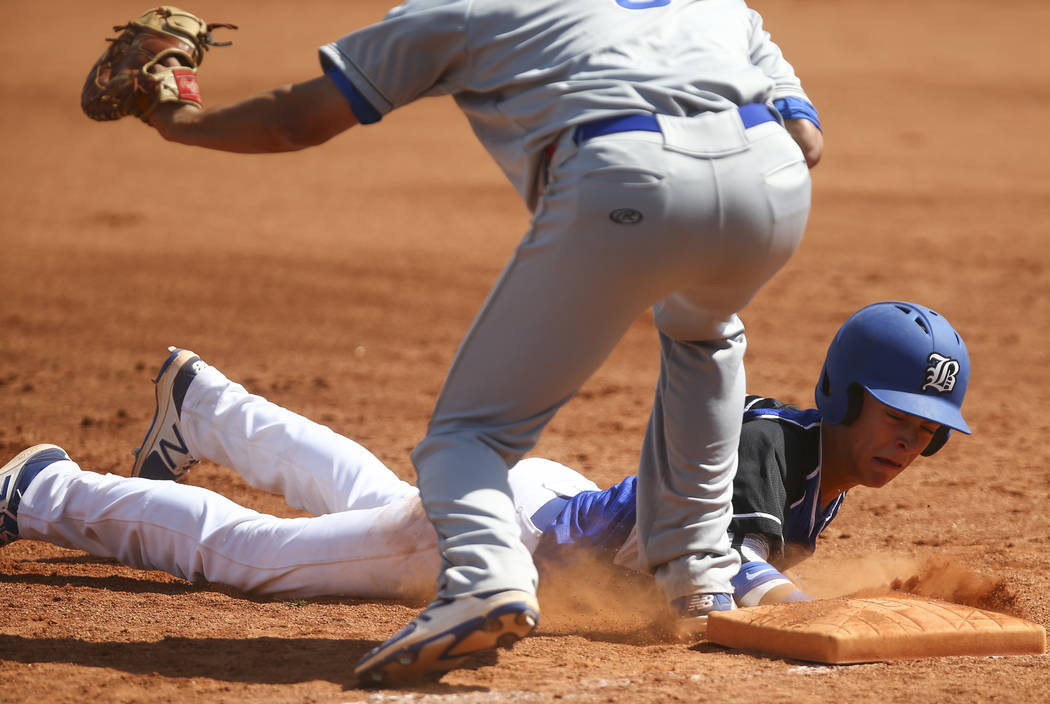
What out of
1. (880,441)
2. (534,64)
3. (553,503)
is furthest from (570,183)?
(880,441)

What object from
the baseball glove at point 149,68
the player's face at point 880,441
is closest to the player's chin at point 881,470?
the player's face at point 880,441

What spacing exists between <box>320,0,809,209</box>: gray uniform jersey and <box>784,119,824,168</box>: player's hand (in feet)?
1.11

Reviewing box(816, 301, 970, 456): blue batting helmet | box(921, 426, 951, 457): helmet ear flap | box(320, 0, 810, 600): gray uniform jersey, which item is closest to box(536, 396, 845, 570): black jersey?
box(816, 301, 970, 456): blue batting helmet

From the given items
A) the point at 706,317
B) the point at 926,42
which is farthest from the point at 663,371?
the point at 926,42

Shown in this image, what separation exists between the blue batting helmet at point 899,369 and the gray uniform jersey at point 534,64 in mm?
1036

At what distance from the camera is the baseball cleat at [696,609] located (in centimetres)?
310

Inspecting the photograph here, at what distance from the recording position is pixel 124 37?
10.1 feet

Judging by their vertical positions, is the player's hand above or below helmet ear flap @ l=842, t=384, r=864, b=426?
above

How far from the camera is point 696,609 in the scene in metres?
3.11

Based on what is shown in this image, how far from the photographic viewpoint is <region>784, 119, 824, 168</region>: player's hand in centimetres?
296

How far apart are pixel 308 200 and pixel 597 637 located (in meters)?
9.19

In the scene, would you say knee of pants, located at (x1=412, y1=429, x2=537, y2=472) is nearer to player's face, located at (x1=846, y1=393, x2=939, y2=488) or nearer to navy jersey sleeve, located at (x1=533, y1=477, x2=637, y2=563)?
navy jersey sleeve, located at (x1=533, y1=477, x2=637, y2=563)

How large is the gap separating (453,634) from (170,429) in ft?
6.10

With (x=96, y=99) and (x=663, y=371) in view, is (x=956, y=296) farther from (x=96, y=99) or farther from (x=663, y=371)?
(x=96, y=99)
